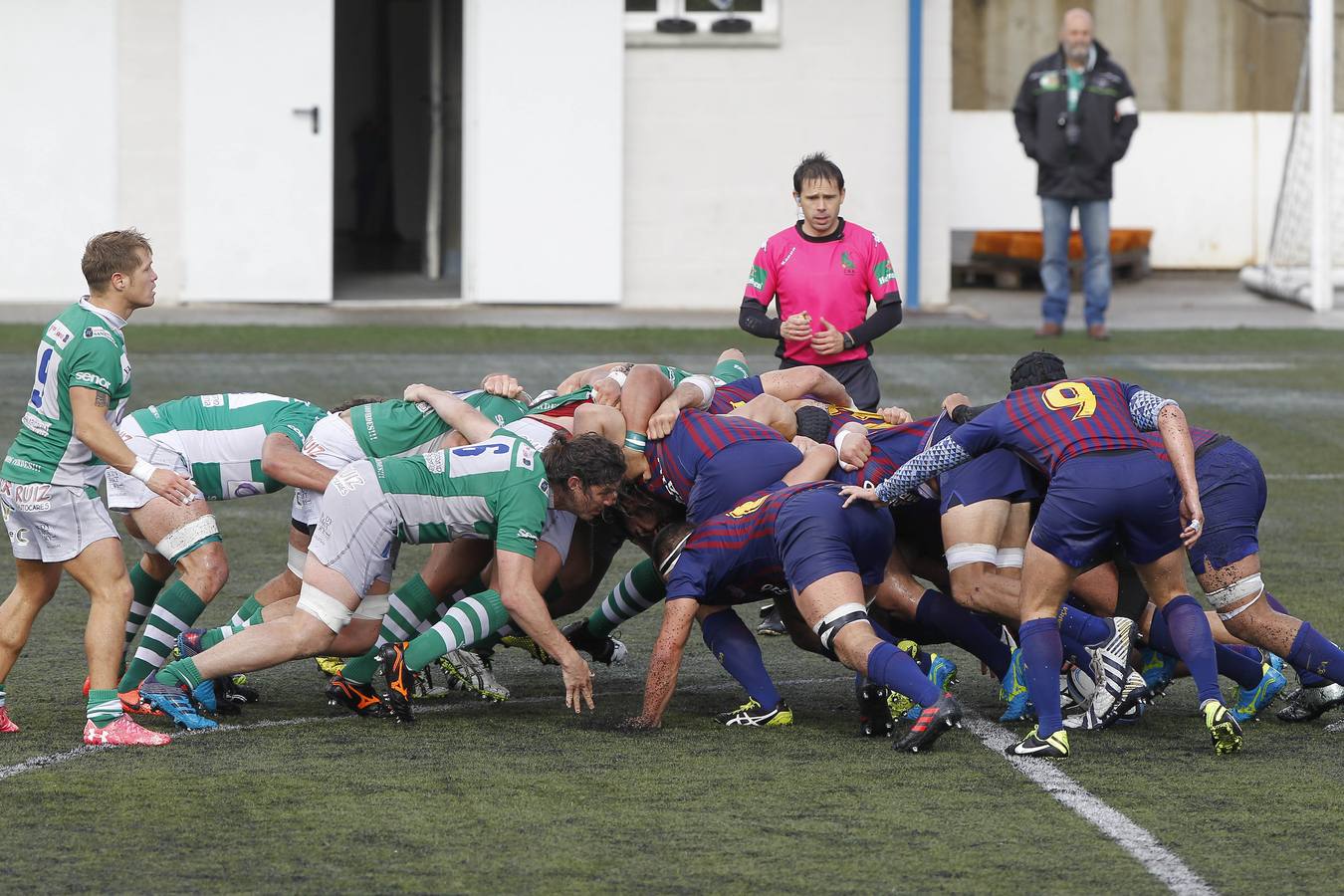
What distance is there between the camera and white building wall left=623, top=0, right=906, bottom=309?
18203mm

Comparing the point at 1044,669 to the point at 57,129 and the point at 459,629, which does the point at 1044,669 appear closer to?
the point at 459,629

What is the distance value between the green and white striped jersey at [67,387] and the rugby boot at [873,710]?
2.53m

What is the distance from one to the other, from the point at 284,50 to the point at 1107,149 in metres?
7.41

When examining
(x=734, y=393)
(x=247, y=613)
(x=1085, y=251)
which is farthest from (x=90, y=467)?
(x=1085, y=251)

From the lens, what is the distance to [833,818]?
5.40 meters

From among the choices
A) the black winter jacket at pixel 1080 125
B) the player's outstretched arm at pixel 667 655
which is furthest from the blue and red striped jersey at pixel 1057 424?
the black winter jacket at pixel 1080 125

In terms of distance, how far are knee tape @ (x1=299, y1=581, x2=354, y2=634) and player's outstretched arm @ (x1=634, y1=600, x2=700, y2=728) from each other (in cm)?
104

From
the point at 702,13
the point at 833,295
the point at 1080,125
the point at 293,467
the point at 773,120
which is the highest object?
the point at 702,13

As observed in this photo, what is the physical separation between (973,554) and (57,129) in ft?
Answer: 43.6

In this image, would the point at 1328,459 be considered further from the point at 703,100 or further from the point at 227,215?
the point at 227,215

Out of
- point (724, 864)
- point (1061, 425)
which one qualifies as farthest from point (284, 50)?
point (724, 864)

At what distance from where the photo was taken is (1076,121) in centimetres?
1500

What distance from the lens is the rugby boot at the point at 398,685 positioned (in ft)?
21.4

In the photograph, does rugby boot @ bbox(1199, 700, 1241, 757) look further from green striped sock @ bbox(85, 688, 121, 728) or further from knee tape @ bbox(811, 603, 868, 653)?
green striped sock @ bbox(85, 688, 121, 728)
